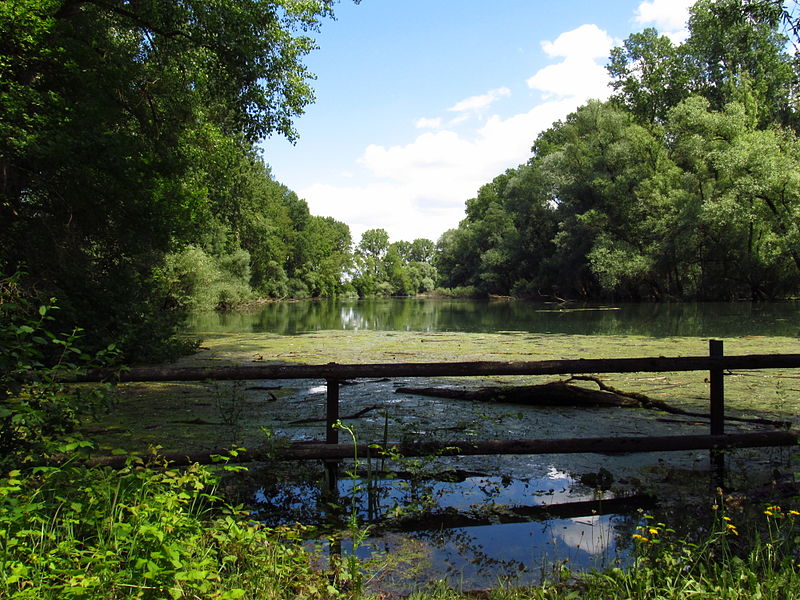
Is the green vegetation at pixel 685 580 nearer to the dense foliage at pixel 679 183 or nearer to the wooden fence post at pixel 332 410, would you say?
the wooden fence post at pixel 332 410

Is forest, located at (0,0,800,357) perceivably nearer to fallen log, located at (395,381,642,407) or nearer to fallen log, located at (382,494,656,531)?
fallen log, located at (382,494,656,531)

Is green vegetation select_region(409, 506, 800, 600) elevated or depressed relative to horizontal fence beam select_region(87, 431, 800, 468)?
depressed

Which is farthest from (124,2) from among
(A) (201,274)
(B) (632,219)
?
(B) (632,219)

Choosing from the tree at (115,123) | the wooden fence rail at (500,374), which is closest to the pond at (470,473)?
the wooden fence rail at (500,374)

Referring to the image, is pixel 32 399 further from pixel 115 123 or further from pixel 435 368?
pixel 115 123

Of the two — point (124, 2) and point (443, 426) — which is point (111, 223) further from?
point (443, 426)

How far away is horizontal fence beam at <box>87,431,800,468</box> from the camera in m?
4.66

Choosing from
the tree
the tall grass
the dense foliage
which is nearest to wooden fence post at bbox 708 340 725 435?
the tall grass

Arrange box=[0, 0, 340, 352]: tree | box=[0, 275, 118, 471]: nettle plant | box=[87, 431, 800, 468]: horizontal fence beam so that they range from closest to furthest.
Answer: box=[0, 275, 118, 471]: nettle plant
box=[87, 431, 800, 468]: horizontal fence beam
box=[0, 0, 340, 352]: tree

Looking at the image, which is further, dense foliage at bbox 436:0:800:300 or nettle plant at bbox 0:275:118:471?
dense foliage at bbox 436:0:800:300

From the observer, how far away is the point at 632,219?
40.2m

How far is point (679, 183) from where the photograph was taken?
122ft

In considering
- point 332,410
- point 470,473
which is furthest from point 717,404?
point 332,410

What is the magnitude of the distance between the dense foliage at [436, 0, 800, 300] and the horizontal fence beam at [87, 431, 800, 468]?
91.2 feet
